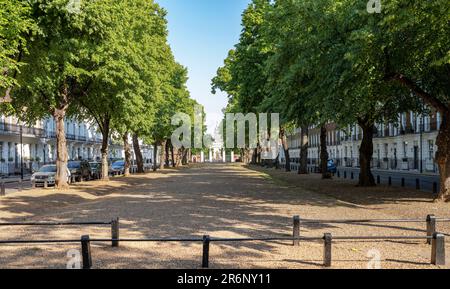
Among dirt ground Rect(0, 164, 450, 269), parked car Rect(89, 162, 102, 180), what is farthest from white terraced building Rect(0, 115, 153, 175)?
dirt ground Rect(0, 164, 450, 269)

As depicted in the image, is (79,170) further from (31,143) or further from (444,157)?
(444,157)

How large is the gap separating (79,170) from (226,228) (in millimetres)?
28443

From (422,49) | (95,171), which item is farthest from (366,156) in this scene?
(95,171)

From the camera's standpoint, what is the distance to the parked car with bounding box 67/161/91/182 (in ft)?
121

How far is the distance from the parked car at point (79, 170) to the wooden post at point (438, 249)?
3138 cm

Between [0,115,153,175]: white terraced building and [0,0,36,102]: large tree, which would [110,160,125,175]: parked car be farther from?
[0,0,36,102]: large tree

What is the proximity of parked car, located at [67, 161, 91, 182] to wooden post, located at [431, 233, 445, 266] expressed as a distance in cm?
3138

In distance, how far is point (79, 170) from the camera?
37.6 metres

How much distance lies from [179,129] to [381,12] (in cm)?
4876

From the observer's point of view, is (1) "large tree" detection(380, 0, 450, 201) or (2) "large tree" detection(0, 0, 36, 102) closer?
(1) "large tree" detection(380, 0, 450, 201)

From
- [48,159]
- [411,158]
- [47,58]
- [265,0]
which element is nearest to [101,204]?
[47,58]

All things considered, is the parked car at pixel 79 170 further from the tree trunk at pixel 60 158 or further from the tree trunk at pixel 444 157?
the tree trunk at pixel 444 157
